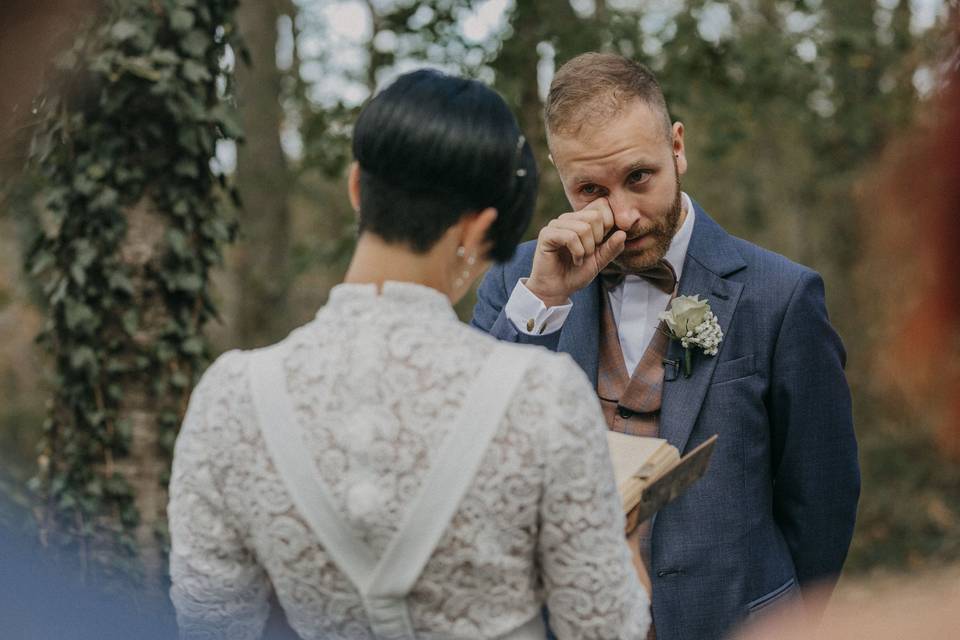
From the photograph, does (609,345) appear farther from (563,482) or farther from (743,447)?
(563,482)

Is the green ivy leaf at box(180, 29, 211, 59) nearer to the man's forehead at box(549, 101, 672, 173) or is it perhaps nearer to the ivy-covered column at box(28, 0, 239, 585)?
the ivy-covered column at box(28, 0, 239, 585)

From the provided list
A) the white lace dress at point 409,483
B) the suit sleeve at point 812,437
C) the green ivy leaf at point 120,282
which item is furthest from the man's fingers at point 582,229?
the green ivy leaf at point 120,282

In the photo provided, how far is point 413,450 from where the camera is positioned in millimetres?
1435

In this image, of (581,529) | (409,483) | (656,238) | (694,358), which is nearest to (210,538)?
(409,483)

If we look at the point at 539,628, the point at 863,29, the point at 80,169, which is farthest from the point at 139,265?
the point at 863,29

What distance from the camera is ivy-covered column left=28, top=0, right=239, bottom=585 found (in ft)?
12.5

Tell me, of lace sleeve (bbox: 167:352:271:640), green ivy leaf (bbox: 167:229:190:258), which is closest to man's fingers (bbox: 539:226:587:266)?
lace sleeve (bbox: 167:352:271:640)

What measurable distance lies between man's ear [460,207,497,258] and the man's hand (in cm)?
85

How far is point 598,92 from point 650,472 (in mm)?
1201

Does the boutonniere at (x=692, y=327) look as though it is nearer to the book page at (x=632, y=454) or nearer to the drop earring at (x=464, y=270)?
the book page at (x=632, y=454)

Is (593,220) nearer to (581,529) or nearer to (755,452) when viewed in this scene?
(755,452)

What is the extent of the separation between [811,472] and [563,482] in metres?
1.28

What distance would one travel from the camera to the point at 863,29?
251 inches

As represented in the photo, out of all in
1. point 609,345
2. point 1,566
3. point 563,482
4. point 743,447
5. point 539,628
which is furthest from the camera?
point 609,345
